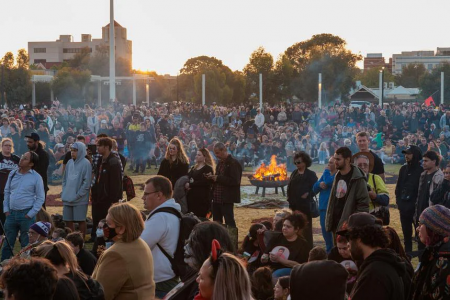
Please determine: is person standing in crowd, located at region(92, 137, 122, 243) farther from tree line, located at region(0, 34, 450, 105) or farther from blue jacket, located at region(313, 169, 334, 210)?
tree line, located at region(0, 34, 450, 105)

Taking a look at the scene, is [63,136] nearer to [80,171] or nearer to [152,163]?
[152,163]

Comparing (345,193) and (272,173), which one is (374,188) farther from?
(272,173)

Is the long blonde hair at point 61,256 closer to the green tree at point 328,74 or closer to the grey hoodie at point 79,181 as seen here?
the grey hoodie at point 79,181

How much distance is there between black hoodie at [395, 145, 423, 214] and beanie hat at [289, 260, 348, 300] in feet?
22.0

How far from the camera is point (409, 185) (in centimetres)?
1076

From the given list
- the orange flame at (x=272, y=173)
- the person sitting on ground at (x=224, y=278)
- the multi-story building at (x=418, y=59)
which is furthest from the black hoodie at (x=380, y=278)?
the multi-story building at (x=418, y=59)

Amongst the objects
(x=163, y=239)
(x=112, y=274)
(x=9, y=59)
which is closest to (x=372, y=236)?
(x=112, y=274)

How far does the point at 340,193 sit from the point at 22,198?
4.23 metres

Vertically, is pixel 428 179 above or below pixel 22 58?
below

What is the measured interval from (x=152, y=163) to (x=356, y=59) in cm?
5542

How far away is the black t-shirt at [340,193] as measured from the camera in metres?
8.85

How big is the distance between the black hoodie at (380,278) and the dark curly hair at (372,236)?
0.10 metres

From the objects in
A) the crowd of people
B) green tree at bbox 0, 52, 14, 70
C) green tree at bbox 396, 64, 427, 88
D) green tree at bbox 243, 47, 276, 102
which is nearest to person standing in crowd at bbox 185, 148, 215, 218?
the crowd of people

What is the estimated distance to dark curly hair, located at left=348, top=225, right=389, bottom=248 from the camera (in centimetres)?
505
